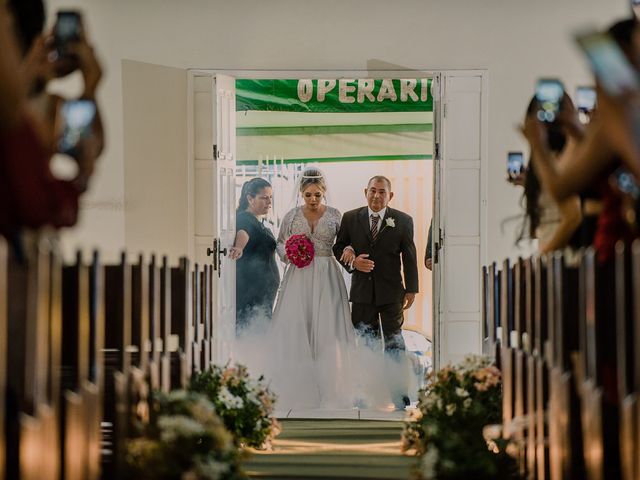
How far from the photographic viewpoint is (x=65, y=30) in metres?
4.00

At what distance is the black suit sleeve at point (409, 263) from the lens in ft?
32.3

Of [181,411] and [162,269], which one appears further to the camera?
[162,269]

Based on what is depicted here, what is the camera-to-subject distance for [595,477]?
Answer: 11.3 ft

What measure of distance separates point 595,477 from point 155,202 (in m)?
5.92

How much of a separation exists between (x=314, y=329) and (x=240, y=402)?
12.2 feet

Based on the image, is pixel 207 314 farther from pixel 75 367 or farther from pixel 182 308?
pixel 75 367

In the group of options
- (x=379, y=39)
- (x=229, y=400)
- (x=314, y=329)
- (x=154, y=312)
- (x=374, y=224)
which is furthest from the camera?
(x=374, y=224)

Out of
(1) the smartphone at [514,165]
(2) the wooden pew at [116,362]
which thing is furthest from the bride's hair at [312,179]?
(2) the wooden pew at [116,362]

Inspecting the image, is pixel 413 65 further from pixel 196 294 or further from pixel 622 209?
pixel 622 209

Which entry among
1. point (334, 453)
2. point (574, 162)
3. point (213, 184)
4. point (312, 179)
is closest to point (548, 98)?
point (574, 162)

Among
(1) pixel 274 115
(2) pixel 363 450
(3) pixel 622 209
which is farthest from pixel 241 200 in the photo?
(3) pixel 622 209

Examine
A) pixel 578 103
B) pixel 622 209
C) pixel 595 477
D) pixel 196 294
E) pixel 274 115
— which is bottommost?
pixel 595 477

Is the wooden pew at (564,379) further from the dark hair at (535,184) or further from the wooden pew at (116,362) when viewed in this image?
the wooden pew at (116,362)

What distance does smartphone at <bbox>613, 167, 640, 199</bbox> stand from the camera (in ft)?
12.0
